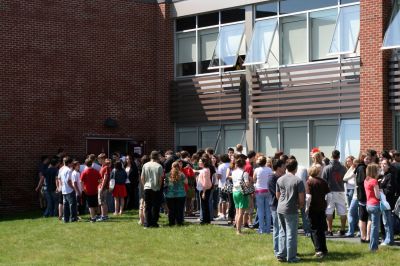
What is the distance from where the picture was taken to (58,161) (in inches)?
923

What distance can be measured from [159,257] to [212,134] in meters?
12.8

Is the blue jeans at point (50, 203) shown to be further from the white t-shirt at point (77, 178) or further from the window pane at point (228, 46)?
the window pane at point (228, 46)

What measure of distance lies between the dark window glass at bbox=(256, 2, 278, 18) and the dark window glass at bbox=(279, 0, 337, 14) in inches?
10.1

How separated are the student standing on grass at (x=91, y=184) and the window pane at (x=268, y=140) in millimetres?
6940

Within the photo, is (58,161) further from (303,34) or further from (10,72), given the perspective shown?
(303,34)

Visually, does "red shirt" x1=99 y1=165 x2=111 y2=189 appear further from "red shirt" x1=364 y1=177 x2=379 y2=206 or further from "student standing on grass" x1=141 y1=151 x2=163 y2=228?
"red shirt" x1=364 y1=177 x2=379 y2=206

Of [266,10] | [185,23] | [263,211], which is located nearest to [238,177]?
[263,211]

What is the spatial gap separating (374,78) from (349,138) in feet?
6.75

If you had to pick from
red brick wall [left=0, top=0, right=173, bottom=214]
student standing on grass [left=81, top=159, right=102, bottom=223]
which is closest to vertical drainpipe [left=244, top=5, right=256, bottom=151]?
red brick wall [left=0, top=0, right=173, bottom=214]

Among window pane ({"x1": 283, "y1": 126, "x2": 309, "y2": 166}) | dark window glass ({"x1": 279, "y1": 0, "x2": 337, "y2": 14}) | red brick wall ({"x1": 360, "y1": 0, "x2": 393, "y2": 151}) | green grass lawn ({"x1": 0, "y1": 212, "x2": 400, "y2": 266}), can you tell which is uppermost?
dark window glass ({"x1": 279, "y1": 0, "x2": 337, "y2": 14})

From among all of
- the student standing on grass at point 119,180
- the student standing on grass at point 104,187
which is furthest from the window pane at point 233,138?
the student standing on grass at point 104,187

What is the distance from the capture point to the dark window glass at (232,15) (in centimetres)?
2697

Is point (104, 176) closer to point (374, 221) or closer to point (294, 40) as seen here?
point (294, 40)

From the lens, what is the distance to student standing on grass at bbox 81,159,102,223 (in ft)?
68.5
